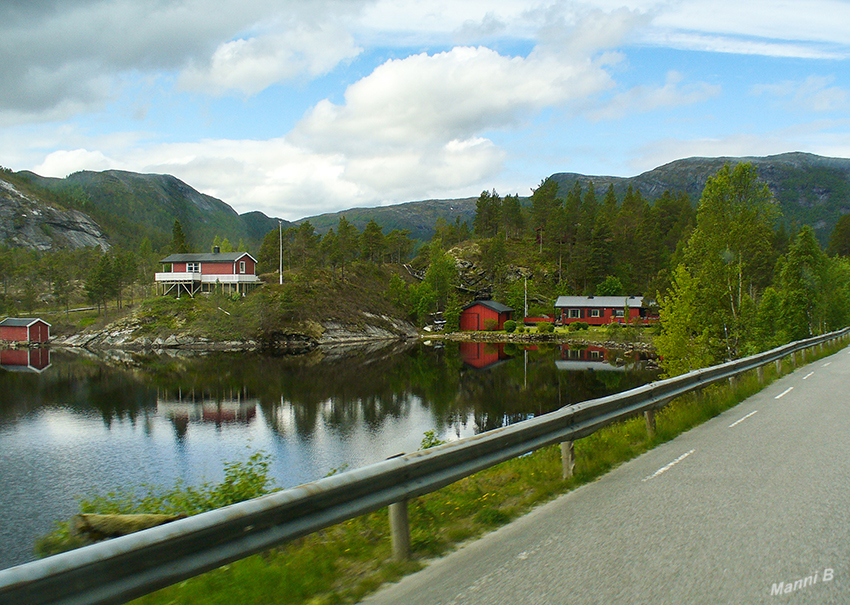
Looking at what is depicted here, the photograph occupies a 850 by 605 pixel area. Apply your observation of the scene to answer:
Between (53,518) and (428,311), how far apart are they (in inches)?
3216

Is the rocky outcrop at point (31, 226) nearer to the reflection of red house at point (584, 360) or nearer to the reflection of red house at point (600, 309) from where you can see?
the reflection of red house at point (600, 309)

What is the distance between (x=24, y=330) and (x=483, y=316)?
64.8 m

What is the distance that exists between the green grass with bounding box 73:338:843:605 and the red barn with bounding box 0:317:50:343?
87.8 metres

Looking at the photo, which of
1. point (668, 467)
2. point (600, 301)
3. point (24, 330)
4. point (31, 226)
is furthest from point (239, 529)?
point (31, 226)

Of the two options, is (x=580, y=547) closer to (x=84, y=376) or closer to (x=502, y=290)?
(x=84, y=376)

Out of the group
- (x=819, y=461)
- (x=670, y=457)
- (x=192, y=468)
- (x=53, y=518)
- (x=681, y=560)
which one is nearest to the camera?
(x=681, y=560)

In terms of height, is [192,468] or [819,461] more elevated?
[819,461]

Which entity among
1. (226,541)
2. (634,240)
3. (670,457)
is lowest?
(670,457)

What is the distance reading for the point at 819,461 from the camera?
24.3ft

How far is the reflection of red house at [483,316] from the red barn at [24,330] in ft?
197

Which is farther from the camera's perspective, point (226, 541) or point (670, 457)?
point (670, 457)

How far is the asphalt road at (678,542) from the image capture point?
395cm

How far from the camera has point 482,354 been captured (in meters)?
61.4

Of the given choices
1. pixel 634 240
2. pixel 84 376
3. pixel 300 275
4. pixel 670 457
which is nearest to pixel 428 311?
pixel 300 275
